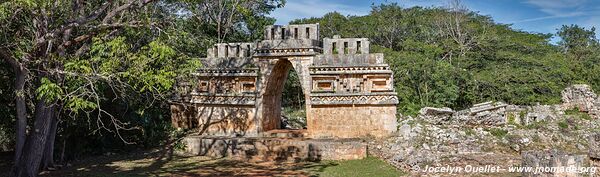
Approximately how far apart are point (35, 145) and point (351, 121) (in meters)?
7.18

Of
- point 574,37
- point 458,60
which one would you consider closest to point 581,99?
point 458,60

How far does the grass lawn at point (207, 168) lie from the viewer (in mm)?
10297

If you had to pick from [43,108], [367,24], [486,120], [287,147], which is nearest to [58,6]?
[43,108]

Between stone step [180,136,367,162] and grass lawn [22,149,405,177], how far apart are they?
29 centimetres

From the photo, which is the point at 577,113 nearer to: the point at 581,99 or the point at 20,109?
the point at 581,99

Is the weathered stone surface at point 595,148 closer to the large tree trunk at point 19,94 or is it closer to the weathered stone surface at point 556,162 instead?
the weathered stone surface at point 556,162

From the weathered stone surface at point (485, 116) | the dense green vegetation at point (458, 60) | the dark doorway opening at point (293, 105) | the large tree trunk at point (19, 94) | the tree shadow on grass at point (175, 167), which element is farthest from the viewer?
the dark doorway opening at point (293, 105)

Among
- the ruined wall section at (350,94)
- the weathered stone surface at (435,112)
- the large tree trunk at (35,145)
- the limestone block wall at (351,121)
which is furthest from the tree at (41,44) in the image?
the weathered stone surface at (435,112)

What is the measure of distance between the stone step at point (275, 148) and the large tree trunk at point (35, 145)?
14.5 ft

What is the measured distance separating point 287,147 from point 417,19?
63.6 ft

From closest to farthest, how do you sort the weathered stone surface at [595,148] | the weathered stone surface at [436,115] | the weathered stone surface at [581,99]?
the weathered stone surface at [595,148], the weathered stone surface at [436,115], the weathered stone surface at [581,99]

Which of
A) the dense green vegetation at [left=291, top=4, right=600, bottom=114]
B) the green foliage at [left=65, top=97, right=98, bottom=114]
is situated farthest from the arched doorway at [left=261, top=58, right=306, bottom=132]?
the green foliage at [left=65, top=97, right=98, bottom=114]

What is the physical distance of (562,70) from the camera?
1838cm

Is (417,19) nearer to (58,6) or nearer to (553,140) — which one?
(553,140)
